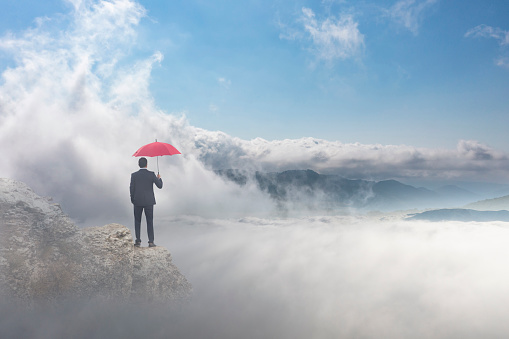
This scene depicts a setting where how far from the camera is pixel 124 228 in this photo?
15438 mm

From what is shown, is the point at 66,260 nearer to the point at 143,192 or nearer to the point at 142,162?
the point at 143,192

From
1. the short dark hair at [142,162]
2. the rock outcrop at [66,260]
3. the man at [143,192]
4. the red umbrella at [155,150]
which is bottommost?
the rock outcrop at [66,260]

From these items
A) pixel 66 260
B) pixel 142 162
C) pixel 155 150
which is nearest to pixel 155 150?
pixel 155 150

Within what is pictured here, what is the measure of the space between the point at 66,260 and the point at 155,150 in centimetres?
632

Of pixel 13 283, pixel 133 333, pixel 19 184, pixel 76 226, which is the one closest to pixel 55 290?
pixel 13 283

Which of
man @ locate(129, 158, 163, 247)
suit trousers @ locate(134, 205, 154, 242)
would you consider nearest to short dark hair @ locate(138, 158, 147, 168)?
man @ locate(129, 158, 163, 247)

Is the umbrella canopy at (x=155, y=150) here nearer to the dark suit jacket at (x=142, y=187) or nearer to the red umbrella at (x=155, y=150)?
the red umbrella at (x=155, y=150)

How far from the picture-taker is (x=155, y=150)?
15.8m

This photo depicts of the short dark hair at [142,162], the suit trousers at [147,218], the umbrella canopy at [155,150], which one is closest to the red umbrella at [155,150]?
the umbrella canopy at [155,150]

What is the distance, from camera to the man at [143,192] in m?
15.4

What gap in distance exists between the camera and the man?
1535cm

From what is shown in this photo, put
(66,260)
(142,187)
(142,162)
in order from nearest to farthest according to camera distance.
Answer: (66,260) < (142,162) < (142,187)

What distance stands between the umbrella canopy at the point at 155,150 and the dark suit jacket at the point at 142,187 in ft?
2.70

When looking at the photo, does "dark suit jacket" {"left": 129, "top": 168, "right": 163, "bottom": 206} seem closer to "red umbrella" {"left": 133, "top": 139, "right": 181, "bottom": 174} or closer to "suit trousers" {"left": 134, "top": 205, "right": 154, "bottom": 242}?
"suit trousers" {"left": 134, "top": 205, "right": 154, "bottom": 242}
